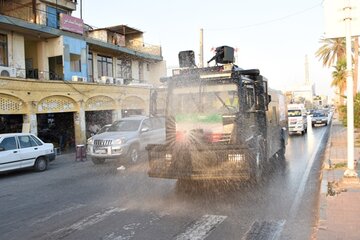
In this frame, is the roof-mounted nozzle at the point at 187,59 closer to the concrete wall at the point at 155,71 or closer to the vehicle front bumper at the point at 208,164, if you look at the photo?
the vehicle front bumper at the point at 208,164

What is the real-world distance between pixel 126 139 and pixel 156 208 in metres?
7.14

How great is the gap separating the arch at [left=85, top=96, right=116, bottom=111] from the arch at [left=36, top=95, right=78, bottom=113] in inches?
53.1

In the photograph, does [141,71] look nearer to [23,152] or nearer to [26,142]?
[26,142]

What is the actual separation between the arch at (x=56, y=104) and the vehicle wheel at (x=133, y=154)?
838 cm

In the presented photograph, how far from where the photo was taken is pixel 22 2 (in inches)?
953

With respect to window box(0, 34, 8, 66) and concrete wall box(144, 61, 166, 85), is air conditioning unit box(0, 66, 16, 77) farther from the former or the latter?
concrete wall box(144, 61, 166, 85)

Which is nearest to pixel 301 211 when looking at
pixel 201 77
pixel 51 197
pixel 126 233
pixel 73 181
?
pixel 126 233

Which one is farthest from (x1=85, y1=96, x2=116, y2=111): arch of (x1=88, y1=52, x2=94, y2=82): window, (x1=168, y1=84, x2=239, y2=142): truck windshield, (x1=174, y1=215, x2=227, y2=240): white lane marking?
(x1=174, y1=215, x2=227, y2=240): white lane marking

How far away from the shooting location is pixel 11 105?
59.5 ft

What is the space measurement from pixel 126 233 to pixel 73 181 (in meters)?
5.83

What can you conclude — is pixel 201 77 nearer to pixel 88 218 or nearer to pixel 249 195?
pixel 249 195

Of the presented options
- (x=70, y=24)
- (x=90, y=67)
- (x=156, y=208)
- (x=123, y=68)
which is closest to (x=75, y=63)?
(x=90, y=67)

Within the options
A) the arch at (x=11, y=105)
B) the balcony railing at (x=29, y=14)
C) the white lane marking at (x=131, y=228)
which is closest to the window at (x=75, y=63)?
the balcony railing at (x=29, y=14)

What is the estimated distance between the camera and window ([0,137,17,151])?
12.3 m
